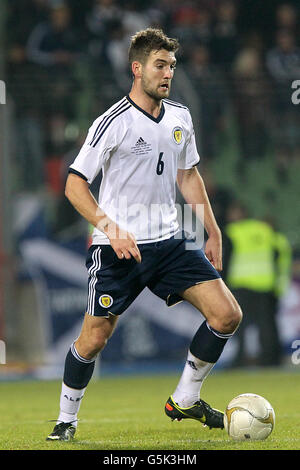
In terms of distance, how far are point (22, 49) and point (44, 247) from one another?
10.00 feet

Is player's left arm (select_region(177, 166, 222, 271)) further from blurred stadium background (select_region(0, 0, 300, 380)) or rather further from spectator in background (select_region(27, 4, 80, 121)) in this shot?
spectator in background (select_region(27, 4, 80, 121))

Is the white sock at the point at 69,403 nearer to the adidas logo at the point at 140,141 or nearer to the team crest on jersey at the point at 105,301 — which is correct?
the team crest on jersey at the point at 105,301

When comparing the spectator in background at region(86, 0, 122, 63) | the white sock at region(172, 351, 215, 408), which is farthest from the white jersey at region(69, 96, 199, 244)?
the spectator in background at region(86, 0, 122, 63)

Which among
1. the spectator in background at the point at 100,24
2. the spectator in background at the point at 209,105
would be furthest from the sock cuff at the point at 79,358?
the spectator in background at the point at 100,24

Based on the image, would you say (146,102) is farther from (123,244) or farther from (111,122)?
(123,244)

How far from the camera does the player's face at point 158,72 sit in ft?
19.0

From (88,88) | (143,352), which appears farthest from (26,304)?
(88,88)

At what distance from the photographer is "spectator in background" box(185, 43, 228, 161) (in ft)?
40.5

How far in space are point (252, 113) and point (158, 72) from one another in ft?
23.4

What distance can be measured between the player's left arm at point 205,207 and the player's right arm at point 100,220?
79 cm

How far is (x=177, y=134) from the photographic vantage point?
5969 millimetres

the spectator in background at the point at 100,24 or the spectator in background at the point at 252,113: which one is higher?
the spectator in background at the point at 100,24

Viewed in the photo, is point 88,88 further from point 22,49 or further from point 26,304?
point 26,304

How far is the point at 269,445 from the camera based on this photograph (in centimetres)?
539
